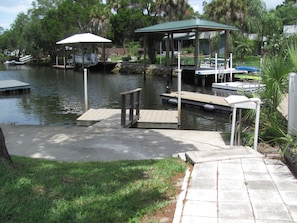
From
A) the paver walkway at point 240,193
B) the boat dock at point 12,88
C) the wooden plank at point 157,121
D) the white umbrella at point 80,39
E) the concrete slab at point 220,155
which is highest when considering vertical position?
the white umbrella at point 80,39

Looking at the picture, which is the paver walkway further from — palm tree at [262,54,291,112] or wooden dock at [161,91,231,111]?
wooden dock at [161,91,231,111]

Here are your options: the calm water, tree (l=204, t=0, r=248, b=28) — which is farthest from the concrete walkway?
tree (l=204, t=0, r=248, b=28)

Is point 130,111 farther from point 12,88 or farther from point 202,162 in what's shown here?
point 12,88

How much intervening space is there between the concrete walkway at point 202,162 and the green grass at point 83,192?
331mm

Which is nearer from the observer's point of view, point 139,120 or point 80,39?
point 139,120

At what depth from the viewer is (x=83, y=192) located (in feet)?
11.5

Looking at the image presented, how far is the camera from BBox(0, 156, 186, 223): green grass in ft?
9.73

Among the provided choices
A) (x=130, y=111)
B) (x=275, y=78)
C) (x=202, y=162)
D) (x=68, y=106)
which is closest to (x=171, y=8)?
(x=68, y=106)

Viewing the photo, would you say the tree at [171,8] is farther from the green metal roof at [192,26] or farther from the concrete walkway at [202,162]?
the concrete walkway at [202,162]

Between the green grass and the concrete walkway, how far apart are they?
0.33 metres

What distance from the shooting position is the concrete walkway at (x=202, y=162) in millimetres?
3055

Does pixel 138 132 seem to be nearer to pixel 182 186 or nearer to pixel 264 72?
pixel 264 72

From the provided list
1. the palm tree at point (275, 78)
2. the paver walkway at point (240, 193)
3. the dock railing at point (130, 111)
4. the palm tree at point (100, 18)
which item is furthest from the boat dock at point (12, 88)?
the palm tree at point (100, 18)

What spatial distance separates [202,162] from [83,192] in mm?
1753
